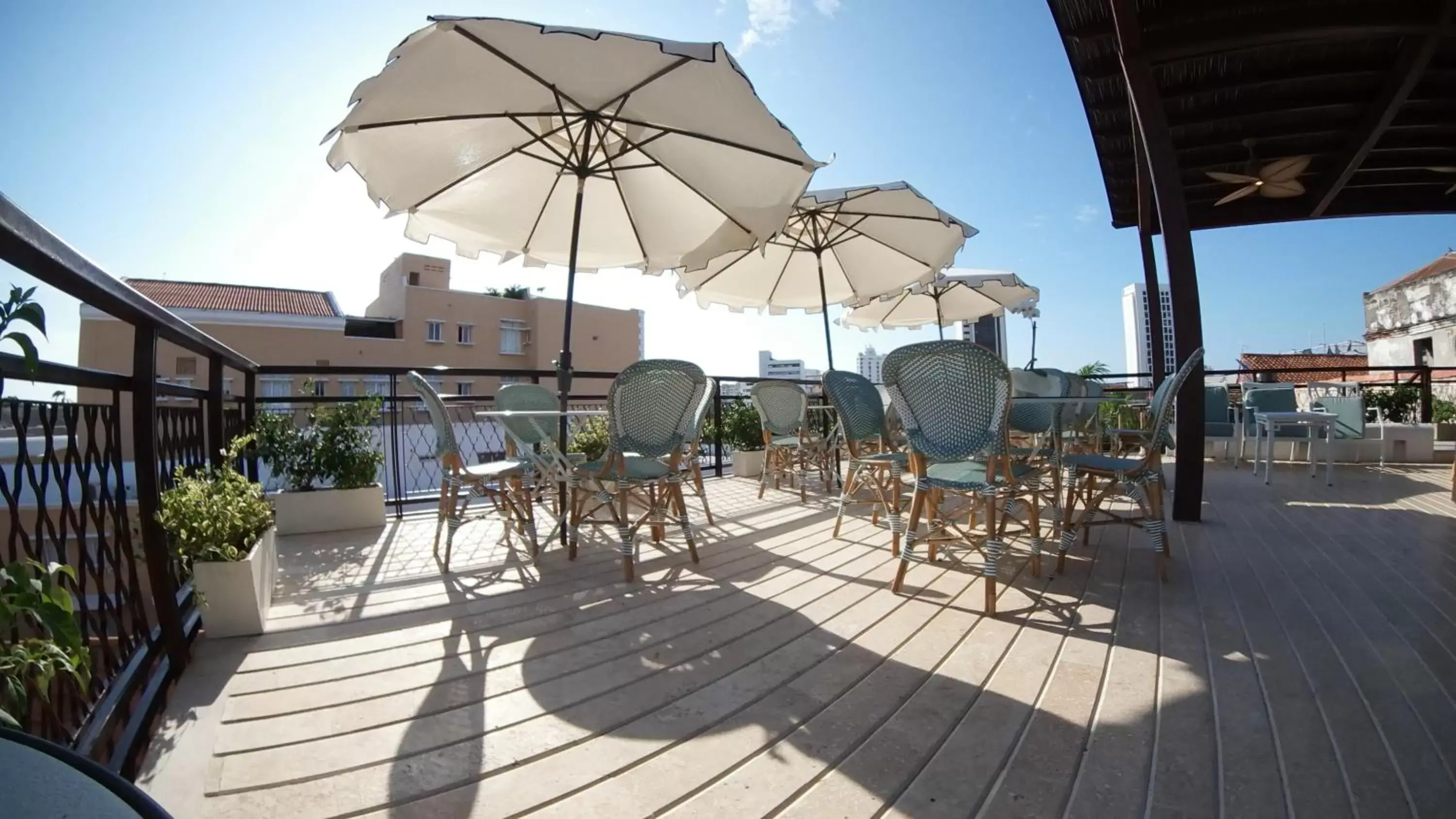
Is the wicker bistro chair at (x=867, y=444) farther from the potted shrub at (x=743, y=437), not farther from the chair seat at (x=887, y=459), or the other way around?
the potted shrub at (x=743, y=437)

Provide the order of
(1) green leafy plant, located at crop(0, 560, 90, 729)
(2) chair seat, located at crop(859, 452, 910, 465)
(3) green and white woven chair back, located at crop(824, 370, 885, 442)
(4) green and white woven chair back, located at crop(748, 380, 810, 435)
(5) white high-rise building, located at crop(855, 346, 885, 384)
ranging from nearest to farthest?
1. (1) green leafy plant, located at crop(0, 560, 90, 729)
2. (2) chair seat, located at crop(859, 452, 910, 465)
3. (3) green and white woven chair back, located at crop(824, 370, 885, 442)
4. (4) green and white woven chair back, located at crop(748, 380, 810, 435)
5. (5) white high-rise building, located at crop(855, 346, 885, 384)

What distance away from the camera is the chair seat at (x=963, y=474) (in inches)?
90.7

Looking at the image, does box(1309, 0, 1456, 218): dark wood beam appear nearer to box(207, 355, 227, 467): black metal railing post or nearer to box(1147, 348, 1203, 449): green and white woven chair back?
box(1147, 348, 1203, 449): green and white woven chair back

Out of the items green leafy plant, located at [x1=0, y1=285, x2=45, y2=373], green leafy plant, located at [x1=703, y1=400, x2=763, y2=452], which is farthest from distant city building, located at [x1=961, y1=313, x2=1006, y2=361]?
green leafy plant, located at [x1=0, y1=285, x2=45, y2=373]

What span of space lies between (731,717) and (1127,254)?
6.49 metres

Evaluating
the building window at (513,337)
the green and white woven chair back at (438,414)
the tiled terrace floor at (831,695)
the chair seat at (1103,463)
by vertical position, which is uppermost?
the building window at (513,337)

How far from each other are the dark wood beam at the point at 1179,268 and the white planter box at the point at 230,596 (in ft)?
14.4

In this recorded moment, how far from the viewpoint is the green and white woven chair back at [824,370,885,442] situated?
10.8 ft

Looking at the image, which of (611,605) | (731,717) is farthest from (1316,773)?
(611,605)

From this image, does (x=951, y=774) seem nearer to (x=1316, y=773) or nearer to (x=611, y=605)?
(x=1316, y=773)

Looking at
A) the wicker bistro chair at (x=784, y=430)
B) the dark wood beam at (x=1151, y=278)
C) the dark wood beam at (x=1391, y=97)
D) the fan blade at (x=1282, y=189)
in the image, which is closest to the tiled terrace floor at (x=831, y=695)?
the wicker bistro chair at (x=784, y=430)

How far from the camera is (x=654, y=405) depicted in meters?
2.95

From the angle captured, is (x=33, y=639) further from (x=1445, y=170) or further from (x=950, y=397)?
(x=1445, y=170)

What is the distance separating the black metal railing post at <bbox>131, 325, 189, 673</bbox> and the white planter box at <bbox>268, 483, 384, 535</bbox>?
2.10 meters
